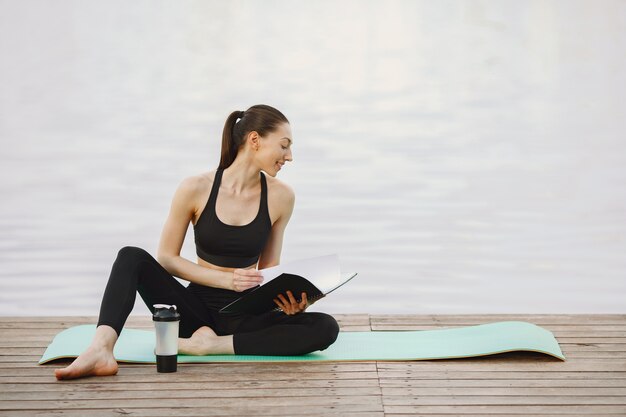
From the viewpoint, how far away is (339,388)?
3080 millimetres

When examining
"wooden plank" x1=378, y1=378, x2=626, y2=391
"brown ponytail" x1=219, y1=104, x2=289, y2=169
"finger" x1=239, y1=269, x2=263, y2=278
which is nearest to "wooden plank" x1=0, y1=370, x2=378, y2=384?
"wooden plank" x1=378, y1=378, x2=626, y2=391

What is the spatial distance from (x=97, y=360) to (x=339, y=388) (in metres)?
0.75

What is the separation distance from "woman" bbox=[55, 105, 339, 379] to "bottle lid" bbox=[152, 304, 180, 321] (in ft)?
0.43

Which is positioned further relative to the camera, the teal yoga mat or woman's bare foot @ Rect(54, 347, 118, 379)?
the teal yoga mat

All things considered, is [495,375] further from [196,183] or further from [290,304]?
[196,183]

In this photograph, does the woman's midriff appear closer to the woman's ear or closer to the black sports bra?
the black sports bra

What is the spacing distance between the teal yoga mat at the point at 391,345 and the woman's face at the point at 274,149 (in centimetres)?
67

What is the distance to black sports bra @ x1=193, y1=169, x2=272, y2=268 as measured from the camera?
362 centimetres

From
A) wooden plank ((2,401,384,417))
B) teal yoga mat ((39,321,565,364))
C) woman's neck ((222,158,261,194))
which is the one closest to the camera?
wooden plank ((2,401,384,417))

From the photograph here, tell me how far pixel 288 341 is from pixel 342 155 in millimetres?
5121

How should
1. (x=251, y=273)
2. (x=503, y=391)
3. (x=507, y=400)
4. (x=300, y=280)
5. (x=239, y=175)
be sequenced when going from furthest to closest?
(x=239, y=175)
(x=251, y=273)
(x=300, y=280)
(x=503, y=391)
(x=507, y=400)

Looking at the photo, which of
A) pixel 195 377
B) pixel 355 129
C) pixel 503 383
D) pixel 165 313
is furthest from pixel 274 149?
pixel 355 129

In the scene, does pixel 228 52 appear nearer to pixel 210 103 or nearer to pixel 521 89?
pixel 210 103

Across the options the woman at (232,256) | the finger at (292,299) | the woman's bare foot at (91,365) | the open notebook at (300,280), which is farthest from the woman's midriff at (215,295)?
the woman's bare foot at (91,365)
